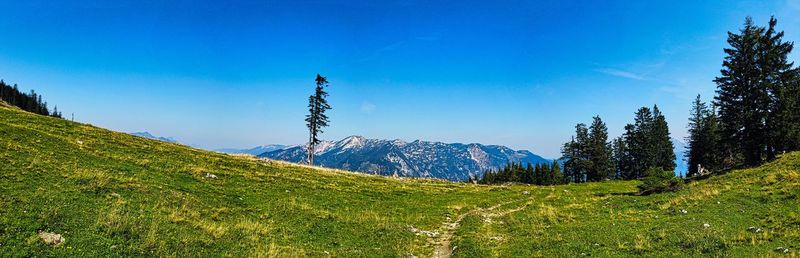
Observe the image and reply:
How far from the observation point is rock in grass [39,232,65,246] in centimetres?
1402

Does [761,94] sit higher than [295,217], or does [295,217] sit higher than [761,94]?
[761,94]

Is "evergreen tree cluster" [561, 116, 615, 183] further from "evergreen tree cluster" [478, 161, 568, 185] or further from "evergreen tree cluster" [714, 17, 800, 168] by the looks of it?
"evergreen tree cluster" [714, 17, 800, 168]

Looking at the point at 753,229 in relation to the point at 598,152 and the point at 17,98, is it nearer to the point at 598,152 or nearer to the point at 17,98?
the point at 598,152

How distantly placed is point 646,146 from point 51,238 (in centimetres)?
10916

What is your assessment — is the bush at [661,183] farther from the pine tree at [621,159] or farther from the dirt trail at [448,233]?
the pine tree at [621,159]

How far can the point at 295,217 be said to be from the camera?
24.4m

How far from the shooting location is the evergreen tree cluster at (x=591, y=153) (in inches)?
3880

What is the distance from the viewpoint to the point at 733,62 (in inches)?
1987

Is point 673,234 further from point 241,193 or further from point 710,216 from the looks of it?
point 241,193

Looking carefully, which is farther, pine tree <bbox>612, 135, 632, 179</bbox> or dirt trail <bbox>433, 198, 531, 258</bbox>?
pine tree <bbox>612, 135, 632, 179</bbox>

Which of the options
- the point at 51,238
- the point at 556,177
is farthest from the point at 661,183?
the point at 556,177

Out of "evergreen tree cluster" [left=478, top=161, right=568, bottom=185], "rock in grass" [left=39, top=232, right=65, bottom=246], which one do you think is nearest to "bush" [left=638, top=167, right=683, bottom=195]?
"rock in grass" [left=39, top=232, right=65, bottom=246]

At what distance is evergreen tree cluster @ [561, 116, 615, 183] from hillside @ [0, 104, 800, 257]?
6580cm

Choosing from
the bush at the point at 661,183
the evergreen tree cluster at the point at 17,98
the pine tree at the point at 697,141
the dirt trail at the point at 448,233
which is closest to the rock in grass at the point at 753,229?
the dirt trail at the point at 448,233
